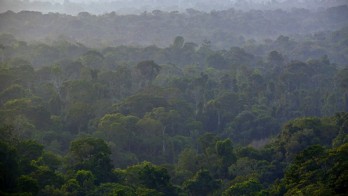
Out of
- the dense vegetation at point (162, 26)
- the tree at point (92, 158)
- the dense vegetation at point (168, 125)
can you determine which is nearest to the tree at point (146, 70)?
the dense vegetation at point (168, 125)

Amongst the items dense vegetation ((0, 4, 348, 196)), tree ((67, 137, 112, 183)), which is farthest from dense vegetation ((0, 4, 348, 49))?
tree ((67, 137, 112, 183))

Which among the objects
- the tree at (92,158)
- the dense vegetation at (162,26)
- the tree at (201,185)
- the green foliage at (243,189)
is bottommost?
the tree at (201,185)

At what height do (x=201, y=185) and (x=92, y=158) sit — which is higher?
(x=92, y=158)

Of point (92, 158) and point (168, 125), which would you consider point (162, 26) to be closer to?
point (168, 125)

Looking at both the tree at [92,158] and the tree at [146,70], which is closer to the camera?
the tree at [92,158]

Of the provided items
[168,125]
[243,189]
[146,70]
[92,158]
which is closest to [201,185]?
[243,189]

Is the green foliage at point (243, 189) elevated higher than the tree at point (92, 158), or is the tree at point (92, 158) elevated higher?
the tree at point (92, 158)

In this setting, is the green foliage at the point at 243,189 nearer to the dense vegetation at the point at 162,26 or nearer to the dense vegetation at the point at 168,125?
the dense vegetation at the point at 168,125

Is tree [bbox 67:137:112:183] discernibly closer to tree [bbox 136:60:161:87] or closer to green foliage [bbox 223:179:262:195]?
green foliage [bbox 223:179:262:195]
